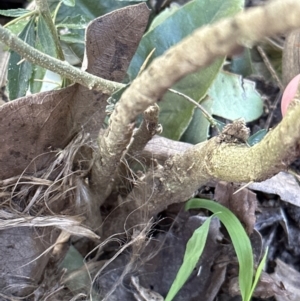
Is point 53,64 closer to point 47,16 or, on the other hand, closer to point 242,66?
point 47,16

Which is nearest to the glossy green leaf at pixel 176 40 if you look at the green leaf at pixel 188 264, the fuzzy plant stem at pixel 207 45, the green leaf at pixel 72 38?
the green leaf at pixel 72 38

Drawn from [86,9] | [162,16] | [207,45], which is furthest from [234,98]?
[207,45]

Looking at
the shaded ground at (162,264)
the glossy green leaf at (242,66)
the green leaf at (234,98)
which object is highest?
the glossy green leaf at (242,66)

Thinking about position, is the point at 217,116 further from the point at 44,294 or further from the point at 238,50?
the point at 238,50

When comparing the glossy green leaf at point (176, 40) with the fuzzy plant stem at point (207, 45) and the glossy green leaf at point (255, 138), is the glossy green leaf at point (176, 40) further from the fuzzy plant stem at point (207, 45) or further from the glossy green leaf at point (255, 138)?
the fuzzy plant stem at point (207, 45)

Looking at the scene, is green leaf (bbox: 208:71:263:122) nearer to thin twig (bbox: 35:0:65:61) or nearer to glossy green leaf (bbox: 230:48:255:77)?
glossy green leaf (bbox: 230:48:255:77)

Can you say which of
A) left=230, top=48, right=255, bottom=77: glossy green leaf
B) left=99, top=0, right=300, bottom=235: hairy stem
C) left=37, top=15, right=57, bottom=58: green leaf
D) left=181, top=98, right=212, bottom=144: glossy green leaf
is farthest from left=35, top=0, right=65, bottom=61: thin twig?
left=230, top=48, right=255, bottom=77: glossy green leaf
